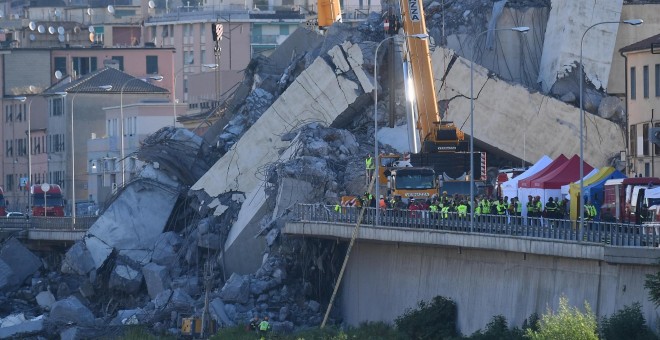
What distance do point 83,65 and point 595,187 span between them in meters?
93.1

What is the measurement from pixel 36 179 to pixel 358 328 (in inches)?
3194

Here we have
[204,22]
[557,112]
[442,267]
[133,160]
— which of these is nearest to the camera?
[442,267]

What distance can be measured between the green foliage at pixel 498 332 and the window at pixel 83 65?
312 ft

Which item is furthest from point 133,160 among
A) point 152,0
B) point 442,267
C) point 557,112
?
point 152,0

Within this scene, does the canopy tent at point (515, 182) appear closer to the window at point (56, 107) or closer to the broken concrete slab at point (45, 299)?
the broken concrete slab at point (45, 299)

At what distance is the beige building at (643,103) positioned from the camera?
7631 cm

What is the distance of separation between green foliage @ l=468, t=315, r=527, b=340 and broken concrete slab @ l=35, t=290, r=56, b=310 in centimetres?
3639

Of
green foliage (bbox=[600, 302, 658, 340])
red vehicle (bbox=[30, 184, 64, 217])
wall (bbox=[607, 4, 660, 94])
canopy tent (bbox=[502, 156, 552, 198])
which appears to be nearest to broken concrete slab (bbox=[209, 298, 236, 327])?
canopy tent (bbox=[502, 156, 552, 198])

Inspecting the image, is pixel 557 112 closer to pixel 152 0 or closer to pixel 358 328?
pixel 358 328

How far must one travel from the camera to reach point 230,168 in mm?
91500

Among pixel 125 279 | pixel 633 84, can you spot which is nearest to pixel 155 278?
pixel 125 279

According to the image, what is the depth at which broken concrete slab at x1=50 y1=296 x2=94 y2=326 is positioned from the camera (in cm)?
8600

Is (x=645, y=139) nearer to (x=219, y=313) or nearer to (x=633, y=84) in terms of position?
(x=633, y=84)

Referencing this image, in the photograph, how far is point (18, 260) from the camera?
101500mm
